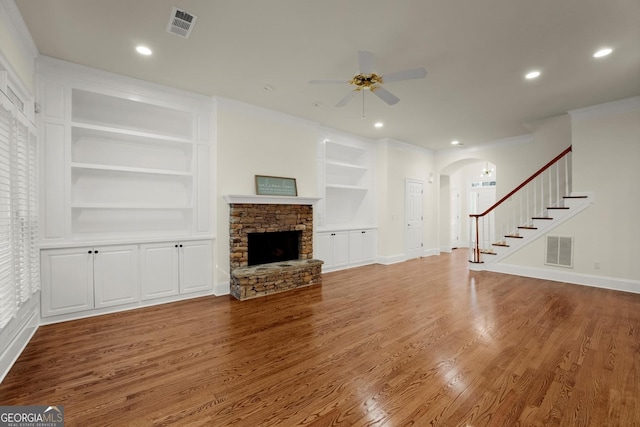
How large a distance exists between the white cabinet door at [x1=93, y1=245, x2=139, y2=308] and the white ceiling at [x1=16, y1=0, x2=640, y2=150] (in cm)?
238

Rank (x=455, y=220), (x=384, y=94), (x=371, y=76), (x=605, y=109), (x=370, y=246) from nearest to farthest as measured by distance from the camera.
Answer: (x=371, y=76), (x=384, y=94), (x=605, y=109), (x=370, y=246), (x=455, y=220)

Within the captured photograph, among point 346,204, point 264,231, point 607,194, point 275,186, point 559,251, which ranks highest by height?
point 275,186

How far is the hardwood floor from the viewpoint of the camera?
1.89 m

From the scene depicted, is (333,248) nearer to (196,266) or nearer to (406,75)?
(196,266)

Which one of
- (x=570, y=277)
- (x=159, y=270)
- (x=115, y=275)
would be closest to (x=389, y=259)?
(x=570, y=277)

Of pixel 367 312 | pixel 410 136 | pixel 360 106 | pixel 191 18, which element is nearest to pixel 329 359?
pixel 367 312

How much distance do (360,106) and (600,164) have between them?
4.32 m

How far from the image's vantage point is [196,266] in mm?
4336

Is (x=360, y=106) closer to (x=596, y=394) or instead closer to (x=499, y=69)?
(x=499, y=69)

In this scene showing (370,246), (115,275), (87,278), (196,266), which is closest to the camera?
(87,278)

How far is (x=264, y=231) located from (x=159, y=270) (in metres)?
1.66

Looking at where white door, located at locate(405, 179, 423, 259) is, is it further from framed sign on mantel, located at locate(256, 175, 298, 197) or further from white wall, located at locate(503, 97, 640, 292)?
framed sign on mantel, located at locate(256, 175, 298, 197)

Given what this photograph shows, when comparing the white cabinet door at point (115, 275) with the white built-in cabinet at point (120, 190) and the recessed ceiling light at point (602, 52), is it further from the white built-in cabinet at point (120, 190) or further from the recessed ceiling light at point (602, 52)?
the recessed ceiling light at point (602, 52)

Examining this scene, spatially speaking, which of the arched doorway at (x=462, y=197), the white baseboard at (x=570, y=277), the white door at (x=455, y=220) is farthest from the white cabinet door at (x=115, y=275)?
the white door at (x=455, y=220)
